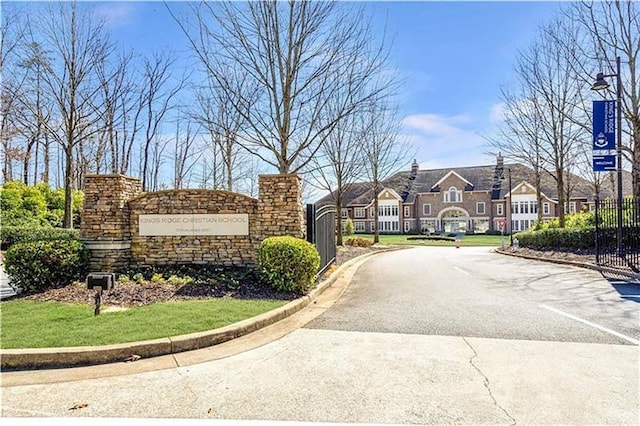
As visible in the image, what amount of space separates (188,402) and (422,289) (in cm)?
683

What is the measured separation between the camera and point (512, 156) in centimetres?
2352

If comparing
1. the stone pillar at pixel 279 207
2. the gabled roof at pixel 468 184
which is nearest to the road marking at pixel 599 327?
the stone pillar at pixel 279 207

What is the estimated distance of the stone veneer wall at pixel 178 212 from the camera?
31.6ft

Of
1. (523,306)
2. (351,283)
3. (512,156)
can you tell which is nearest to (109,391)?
(523,306)

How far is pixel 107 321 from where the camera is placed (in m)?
5.83

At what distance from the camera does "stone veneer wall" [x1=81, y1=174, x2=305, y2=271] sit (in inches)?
379

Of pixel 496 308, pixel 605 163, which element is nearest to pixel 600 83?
pixel 605 163

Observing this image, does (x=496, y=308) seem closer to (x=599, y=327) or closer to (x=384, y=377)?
(x=599, y=327)

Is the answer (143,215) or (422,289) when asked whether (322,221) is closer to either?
→ (422,289)

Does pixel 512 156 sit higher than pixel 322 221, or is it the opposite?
pixel 512 156

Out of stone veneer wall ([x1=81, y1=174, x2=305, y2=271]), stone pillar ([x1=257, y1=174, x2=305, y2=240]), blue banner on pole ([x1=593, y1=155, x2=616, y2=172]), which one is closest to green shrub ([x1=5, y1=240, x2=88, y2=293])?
stone veneer wall ([x1=81, y1=174, x2=305, y2=271])

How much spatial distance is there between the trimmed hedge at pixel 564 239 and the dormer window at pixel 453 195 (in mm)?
41189

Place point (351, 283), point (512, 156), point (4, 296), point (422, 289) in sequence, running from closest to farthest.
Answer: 1. point (4, 296)
2. point (422, 289)
3. point (351, 283)
4. point (512, 156)

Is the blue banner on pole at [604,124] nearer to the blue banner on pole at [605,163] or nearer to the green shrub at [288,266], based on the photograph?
the blue banner on pole at [605,163]
